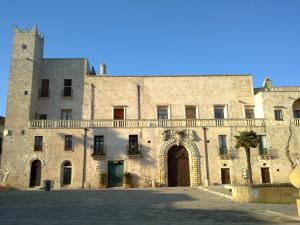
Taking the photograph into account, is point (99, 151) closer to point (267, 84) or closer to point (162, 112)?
point (162, 112)

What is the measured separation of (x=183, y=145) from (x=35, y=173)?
13.9m

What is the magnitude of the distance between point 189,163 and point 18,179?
1564cm

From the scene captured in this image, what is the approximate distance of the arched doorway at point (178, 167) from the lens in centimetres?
2955

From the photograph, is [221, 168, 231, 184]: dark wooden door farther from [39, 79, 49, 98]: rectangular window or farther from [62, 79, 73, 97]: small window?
[39, 79, 49, 98]: rectangular window

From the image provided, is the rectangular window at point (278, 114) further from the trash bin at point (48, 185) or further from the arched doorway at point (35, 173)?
the arched doorway at point (35, 173)

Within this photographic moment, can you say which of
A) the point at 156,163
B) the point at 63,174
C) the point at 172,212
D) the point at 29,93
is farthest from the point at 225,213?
the point at 29,93

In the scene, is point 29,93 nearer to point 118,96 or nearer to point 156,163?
point 118,96

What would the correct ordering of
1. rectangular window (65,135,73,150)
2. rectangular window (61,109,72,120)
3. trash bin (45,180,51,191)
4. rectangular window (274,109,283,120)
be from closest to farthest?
1. trash bin (45,180,51,191)
2. rectangular window (65,135,73,150)
3. rectangular window (274,109,283,120)
4. rectangular window (61,109,72,120)

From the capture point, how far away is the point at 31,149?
29.0 metres

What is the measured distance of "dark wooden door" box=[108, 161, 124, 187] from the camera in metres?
29.0

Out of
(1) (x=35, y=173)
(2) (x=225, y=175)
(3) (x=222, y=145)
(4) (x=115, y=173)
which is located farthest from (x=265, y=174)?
(1) (x=35, y=173)

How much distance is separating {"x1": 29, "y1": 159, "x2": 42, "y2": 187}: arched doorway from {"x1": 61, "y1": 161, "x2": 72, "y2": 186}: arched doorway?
84.0 inches

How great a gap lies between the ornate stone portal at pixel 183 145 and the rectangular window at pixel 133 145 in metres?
2.25

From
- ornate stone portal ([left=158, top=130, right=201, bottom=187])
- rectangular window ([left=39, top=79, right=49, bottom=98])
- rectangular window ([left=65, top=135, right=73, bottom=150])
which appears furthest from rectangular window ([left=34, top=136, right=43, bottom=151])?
ornate stone portal ([left=158, top=130, right=201, bottom=187])
